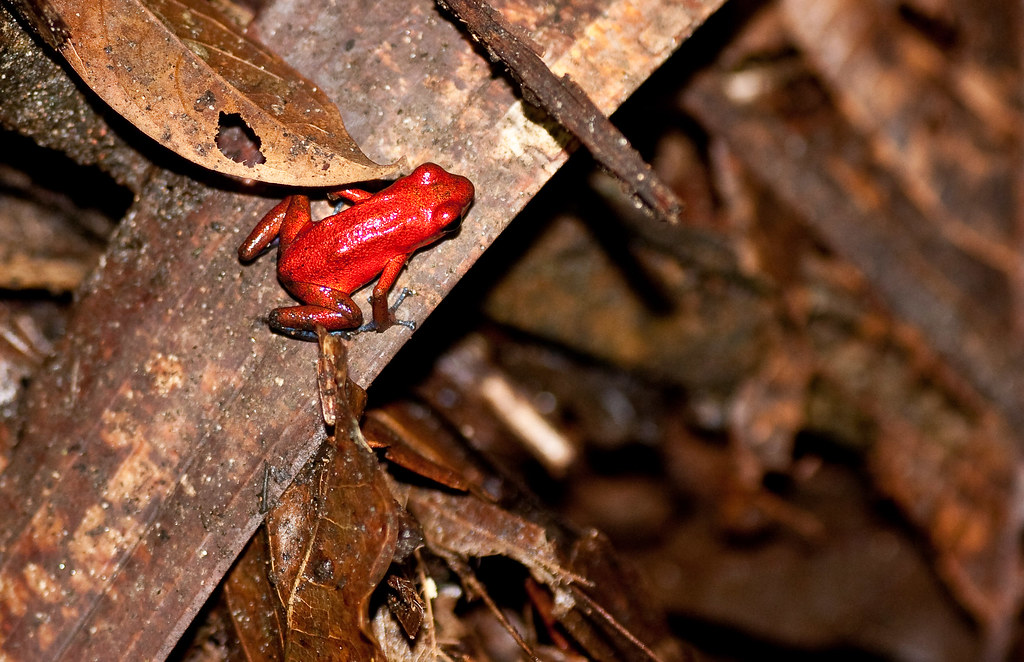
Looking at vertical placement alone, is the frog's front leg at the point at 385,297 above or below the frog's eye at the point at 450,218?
below

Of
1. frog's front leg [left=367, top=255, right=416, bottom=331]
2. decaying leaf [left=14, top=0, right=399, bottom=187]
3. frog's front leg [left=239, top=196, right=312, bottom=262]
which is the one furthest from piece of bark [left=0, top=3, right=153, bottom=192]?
frog's front leg [left=367, top=255, right=416, bottom=331]

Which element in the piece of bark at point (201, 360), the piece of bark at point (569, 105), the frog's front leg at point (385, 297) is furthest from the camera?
the frog's front leg at point (385, 297)

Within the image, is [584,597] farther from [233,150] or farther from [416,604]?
[233,150]

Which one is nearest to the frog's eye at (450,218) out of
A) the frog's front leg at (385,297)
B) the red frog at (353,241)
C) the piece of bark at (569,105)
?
the red frog at (353,241)

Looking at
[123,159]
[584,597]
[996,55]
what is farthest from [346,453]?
[996,55]

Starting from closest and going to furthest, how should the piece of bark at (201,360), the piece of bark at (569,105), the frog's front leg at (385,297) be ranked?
the piece of bark at (569,105) < the piece of bark at (201,360) < the frog's front leg at (385,297)

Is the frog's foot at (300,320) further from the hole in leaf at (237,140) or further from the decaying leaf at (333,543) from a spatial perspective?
the hole in leaf at (237,140)

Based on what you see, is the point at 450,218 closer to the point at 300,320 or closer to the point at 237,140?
the point at 300,320
